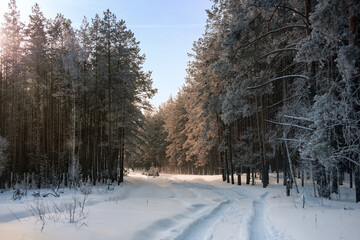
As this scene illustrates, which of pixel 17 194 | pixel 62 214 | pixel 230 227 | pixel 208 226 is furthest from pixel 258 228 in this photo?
pixel 17 194

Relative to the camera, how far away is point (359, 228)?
6.17m

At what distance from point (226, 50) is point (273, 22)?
2870mm

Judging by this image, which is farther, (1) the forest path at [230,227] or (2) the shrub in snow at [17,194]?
(2) the shrub in snow at [17,194]

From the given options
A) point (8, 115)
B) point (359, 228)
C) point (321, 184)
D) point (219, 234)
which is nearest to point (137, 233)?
point (219, 234)

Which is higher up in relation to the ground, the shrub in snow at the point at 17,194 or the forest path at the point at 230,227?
the forest path at the point at 230,227

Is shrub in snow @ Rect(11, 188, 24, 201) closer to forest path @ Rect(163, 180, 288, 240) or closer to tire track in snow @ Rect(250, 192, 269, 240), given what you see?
forest path @ Rect(163, 180, 288, 240)

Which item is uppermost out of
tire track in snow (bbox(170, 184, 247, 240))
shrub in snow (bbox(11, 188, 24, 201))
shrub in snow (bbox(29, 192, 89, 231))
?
shrub in snow (bbox(29, 192, 89, 231))

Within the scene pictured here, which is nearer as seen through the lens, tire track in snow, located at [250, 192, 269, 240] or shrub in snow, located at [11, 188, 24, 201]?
tire track in snow, located at [250, 192, 269, 240]

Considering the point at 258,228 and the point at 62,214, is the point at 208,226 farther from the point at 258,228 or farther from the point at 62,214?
the point at 62,214

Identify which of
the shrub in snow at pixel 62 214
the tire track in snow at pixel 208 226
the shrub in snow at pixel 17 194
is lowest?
the shrub in snow at pixel 17 194

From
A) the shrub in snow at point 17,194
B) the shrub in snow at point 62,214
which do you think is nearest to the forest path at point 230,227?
the shrub in snow at point 62,214

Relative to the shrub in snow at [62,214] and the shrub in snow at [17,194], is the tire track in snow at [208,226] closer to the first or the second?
the shrub in snow at [62,214]

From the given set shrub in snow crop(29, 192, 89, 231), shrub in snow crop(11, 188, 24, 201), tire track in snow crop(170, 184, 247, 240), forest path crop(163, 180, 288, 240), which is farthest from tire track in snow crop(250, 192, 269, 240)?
shrub in snow crop(11, 188, 24, 201)

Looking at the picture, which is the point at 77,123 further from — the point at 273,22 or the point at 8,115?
the point at 273,22
